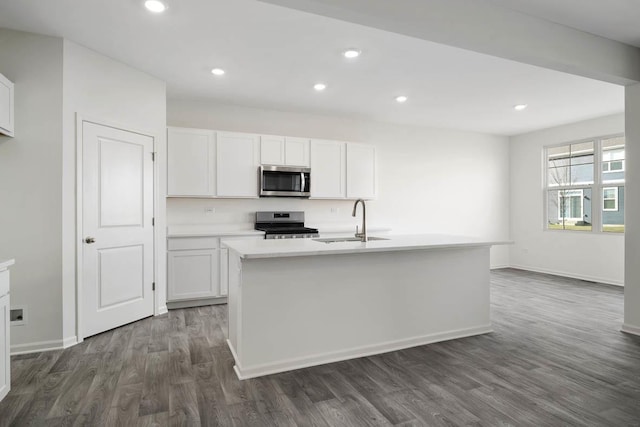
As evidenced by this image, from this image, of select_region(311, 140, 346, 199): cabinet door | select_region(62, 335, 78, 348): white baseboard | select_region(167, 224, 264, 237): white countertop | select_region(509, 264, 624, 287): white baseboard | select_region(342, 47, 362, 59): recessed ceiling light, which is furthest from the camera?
select_region(509, 264, 624, 287): white baseboard

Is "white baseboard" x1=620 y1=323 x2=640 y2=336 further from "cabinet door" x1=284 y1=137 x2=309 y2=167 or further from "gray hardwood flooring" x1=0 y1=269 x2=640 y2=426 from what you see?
"cabinet door" x1=284 y1=137 x2=309 y2=167

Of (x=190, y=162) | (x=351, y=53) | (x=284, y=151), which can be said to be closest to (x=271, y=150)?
(x=284, y=151)

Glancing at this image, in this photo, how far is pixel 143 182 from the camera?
3.81m

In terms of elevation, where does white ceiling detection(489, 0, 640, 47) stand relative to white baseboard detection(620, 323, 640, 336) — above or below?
above

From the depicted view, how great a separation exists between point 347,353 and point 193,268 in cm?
231

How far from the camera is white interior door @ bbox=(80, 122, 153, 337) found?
10.8 ft

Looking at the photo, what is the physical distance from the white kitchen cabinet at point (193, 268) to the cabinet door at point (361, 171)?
7.22 ft

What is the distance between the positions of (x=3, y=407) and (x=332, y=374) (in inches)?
78.5

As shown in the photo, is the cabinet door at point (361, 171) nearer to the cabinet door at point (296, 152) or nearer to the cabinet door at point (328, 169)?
the cabinet door at point (328, 169)

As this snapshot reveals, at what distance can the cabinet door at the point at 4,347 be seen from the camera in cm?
212

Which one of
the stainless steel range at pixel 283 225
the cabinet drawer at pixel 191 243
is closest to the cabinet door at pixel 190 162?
the cabinet drawer at pixel 191 243

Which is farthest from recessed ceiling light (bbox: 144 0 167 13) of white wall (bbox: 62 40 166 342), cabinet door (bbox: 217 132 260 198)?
cabinet door (bbox: 217 132 260 198)

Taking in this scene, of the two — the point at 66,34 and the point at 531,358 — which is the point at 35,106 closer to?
the point at 66,34

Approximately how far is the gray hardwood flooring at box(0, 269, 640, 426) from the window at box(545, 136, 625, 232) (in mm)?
3054
